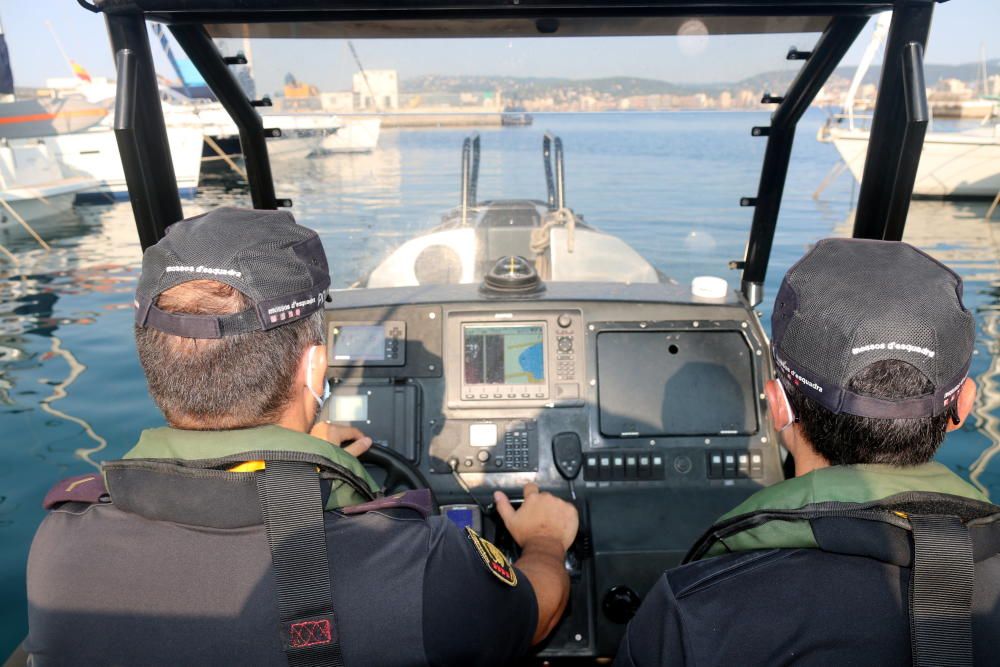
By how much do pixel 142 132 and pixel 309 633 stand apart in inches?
69.9

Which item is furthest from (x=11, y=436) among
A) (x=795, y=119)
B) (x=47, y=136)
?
(x=47, y=136)

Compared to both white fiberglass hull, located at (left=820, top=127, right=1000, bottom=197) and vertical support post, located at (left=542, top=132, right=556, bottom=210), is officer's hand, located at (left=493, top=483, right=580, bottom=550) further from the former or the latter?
white fiberglass hull, located at (left=820, top=127, right=1000, bottom=197)

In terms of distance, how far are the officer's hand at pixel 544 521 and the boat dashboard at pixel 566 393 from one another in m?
0.47

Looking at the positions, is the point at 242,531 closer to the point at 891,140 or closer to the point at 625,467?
the point at 625,467

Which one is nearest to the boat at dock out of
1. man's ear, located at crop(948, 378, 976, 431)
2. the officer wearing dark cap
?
man's ear, located at crop(948, 378, 976, 431)

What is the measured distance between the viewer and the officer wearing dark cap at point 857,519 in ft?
3.62

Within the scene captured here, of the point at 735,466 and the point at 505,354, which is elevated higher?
the point at 505,354

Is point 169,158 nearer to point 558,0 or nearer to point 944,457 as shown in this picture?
point 558,0

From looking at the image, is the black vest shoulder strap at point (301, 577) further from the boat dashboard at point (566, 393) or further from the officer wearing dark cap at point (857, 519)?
the boat dashboard at point (566, 393)

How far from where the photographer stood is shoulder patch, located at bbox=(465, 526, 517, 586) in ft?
4.57

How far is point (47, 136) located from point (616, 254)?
21264mm

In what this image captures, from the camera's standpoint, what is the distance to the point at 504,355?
278 centimetres

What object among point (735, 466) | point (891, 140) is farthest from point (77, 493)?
point (891, 140)

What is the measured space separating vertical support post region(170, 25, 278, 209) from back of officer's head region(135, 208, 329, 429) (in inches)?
50.1
